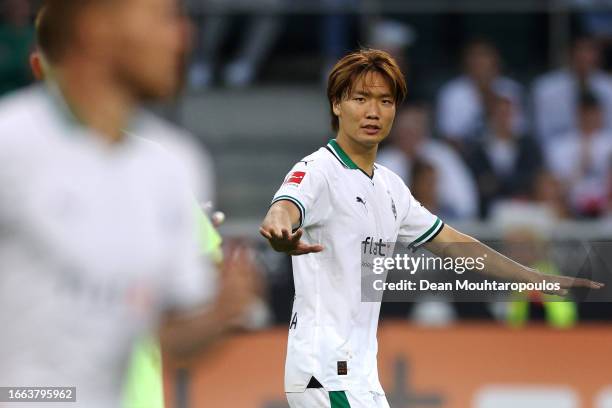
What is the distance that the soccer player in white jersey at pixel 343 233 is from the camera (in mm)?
4641

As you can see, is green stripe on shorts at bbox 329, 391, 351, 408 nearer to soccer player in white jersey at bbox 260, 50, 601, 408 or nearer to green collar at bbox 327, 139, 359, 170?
soccer player in white jersey at bbox 260, 50, 601, 408

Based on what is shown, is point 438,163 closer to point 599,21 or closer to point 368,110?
point 599,21

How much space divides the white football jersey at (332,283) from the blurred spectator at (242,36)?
6559 mm

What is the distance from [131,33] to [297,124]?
9091mm

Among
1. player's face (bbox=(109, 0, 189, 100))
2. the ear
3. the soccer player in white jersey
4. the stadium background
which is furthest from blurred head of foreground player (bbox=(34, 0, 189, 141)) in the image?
the stadium background

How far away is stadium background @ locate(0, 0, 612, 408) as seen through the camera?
7961mm

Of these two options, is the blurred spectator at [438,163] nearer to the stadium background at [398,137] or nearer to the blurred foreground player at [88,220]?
the stadium background at [398,137]

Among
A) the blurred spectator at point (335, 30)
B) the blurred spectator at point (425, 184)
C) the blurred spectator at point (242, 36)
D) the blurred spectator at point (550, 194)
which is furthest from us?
the blurred spectator at point (242, 36)

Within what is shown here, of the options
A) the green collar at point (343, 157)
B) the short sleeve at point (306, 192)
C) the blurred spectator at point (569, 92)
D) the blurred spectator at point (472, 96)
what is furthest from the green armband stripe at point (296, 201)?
the blurred spectator at point (569, 92)

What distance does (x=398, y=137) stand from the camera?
9891mm

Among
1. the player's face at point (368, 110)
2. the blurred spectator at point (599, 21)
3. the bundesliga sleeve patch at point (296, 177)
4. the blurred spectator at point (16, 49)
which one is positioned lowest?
the bundesliga sleeve patch at point (296, 177)

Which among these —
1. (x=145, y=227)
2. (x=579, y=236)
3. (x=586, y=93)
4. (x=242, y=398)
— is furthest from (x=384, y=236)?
(x=586, y=93)

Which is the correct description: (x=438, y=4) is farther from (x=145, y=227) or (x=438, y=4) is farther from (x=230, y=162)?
(x=145, y=227)

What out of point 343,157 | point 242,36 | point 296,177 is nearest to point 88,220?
point 296,177
